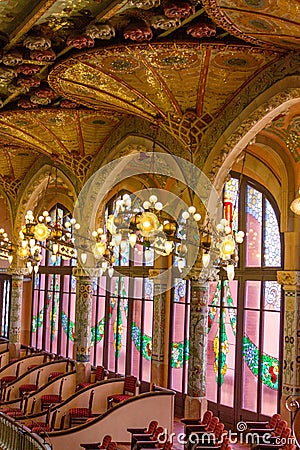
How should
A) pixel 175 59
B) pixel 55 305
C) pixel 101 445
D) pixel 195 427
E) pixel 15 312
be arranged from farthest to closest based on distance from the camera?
pixel 55 305, pixel 15 312, pixel 195 427, pixel 101 445, pixel 175 59

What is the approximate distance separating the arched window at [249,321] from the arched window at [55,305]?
9449mm

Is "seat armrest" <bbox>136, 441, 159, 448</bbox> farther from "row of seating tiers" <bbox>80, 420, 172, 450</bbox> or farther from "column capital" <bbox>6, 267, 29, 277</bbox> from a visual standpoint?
"column capital" <bbox>6, 267, 29, 277</bbox>

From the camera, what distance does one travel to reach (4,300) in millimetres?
31188

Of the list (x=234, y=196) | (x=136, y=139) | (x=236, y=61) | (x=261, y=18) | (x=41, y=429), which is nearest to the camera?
(x=261, y=18)

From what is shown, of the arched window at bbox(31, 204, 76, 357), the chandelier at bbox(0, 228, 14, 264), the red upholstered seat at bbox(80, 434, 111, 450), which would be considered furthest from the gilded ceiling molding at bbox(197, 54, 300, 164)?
the arched window at bbox(31, 204, 76, 357)

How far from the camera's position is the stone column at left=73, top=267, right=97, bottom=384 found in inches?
795

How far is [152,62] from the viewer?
12.4 meters

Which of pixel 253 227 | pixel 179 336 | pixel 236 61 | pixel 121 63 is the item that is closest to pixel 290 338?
pixel 253 227

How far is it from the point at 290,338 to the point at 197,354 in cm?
225

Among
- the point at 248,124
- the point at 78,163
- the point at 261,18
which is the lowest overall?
the point at 248,124

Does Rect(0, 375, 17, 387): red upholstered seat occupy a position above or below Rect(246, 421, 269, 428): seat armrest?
below

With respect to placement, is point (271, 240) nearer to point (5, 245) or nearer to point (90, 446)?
point (90, 446)

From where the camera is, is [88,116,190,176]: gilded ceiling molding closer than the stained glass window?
Yes

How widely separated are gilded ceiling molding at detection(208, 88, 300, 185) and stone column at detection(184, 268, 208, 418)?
225 cm
